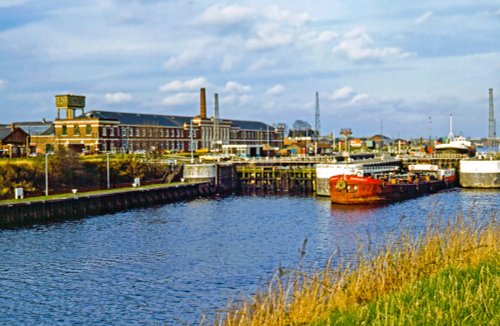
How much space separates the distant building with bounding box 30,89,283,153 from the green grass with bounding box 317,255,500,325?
98873mm

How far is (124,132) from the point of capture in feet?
428

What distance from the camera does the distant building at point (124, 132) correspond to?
12419cm

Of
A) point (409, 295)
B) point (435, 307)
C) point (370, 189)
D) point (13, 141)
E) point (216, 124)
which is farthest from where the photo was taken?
point (216, 124)

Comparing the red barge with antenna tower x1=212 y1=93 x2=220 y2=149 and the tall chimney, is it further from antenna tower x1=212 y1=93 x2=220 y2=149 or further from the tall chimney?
the tall chimney

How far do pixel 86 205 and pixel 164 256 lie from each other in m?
25.6

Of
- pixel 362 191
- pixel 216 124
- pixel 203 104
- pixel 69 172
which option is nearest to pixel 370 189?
pixel 362 191

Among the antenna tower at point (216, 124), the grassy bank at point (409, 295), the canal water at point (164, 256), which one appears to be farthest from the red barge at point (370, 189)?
the antenna tower at point (216, 124)

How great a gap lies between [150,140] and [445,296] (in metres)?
125

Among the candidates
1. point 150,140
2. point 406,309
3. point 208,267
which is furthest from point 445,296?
point 150,140

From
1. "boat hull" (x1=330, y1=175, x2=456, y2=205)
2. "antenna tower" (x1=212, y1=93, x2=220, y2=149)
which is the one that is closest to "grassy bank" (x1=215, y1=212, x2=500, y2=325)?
"boat hull" (x1=330, y1=175, x2=456, y2=205)

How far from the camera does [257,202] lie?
7800 cm

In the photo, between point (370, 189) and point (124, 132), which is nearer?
point (370, 189)

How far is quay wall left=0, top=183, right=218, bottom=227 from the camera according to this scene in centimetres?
5450

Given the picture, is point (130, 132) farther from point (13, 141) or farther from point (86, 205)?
point (86, 205)
